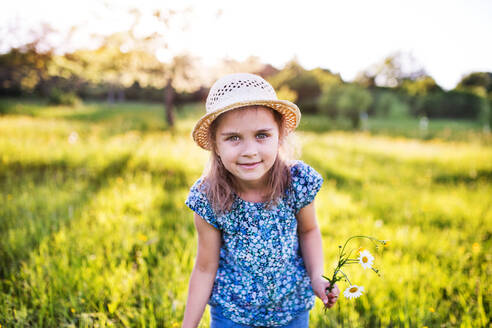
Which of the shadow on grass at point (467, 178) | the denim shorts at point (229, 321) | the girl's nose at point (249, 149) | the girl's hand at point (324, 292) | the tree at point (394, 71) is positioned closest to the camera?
the girl's hand at point (324, 292)

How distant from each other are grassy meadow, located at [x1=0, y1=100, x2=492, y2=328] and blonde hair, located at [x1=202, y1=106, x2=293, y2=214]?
0.73 m

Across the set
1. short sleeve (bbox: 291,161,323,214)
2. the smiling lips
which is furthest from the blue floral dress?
the smiling lips

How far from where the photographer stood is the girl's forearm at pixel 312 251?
1.55 metres

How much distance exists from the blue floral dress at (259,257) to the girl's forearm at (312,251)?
0.32 feet

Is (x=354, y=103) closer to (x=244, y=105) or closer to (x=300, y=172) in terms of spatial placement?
(x=300, y=172)

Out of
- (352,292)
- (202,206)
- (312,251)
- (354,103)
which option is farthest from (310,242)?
(354,103)

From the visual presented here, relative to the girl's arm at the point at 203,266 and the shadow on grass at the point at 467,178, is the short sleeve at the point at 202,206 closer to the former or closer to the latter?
the girl's arm at the point at 203,266

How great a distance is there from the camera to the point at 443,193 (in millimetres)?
4504

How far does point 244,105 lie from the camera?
4.39 feet

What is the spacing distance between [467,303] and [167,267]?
2194 mm

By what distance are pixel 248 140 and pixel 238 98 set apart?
21cm

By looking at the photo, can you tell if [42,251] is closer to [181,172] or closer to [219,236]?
[219,236]

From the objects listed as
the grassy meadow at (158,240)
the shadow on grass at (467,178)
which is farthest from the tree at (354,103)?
the grassy meadow at (158,240)

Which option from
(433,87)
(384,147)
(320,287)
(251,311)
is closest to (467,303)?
(320,287)
